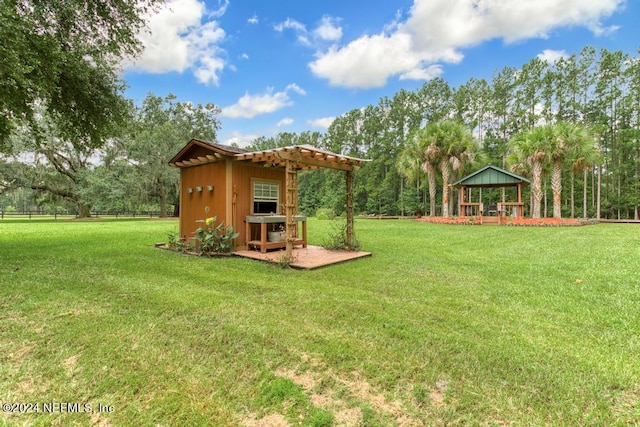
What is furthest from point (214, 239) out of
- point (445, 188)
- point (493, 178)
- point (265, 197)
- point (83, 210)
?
point (83, 210)

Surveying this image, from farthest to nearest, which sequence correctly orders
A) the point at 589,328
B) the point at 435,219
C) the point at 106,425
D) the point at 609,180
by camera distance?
the point at 609,180
the point at 435,219
the point at 589,328
the point at 106,425

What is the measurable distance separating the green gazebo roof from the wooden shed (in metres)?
12.2

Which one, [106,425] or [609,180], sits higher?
[609,180]

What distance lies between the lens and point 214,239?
22.0 feet

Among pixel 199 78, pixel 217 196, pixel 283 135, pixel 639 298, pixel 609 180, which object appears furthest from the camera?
pixel 283 135

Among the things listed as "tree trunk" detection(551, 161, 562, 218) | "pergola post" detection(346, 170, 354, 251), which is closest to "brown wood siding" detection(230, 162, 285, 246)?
"pergola post" detection(346, 170, 354, 251)

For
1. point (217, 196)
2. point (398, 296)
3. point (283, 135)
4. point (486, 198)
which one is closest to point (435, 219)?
point (486, 198)

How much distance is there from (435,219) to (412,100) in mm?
15855

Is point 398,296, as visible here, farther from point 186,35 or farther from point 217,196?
point 186,35

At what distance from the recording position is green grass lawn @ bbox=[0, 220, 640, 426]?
5.88 feet

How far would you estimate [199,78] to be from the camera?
1620 centimetres

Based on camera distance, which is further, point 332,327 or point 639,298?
point 639,298

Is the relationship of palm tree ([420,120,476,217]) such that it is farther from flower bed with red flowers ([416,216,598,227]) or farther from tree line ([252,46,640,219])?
flower bed with red flowers ([416,216,598,227])

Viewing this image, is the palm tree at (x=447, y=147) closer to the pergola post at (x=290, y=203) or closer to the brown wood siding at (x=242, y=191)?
the brown wood siding at (x=242, y=191)
